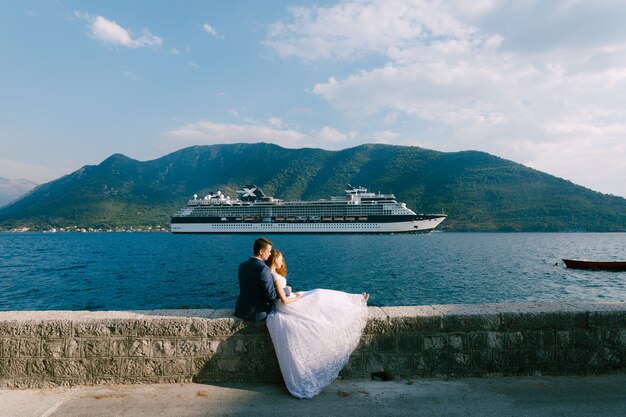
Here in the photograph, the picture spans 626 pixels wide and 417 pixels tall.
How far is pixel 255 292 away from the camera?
11.9 ft

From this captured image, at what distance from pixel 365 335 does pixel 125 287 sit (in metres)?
21.2

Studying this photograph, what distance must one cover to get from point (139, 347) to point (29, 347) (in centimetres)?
94

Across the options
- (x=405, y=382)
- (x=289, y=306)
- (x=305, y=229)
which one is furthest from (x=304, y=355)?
(x=305, y=229)

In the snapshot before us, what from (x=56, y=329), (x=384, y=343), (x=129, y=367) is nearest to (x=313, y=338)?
(x=384, y=343)

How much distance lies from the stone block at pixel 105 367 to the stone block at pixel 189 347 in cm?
56

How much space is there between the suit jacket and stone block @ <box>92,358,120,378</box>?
115cm

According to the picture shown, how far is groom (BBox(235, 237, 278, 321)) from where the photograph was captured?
3.62m

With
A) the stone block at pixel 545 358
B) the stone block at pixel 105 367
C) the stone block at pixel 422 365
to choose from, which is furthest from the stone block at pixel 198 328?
the stone block at pixel 545 358

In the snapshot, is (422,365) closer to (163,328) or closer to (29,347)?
(163,328)

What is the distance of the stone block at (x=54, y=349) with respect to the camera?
3.51 meters

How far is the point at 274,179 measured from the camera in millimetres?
183500

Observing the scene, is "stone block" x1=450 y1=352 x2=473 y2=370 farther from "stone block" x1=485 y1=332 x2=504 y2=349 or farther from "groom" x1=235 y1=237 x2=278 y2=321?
"groom" x1=235 y1=237 x2=278 y2=321

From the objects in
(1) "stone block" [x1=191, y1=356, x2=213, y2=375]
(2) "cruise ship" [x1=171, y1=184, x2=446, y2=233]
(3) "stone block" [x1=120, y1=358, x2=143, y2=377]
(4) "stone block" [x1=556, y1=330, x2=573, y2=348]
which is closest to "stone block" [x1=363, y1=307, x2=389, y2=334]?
(1) "stone block" [x1=191, y1=356, x2=213, y2=375]

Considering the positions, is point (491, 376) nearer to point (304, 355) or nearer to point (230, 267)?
point (304, 355)
